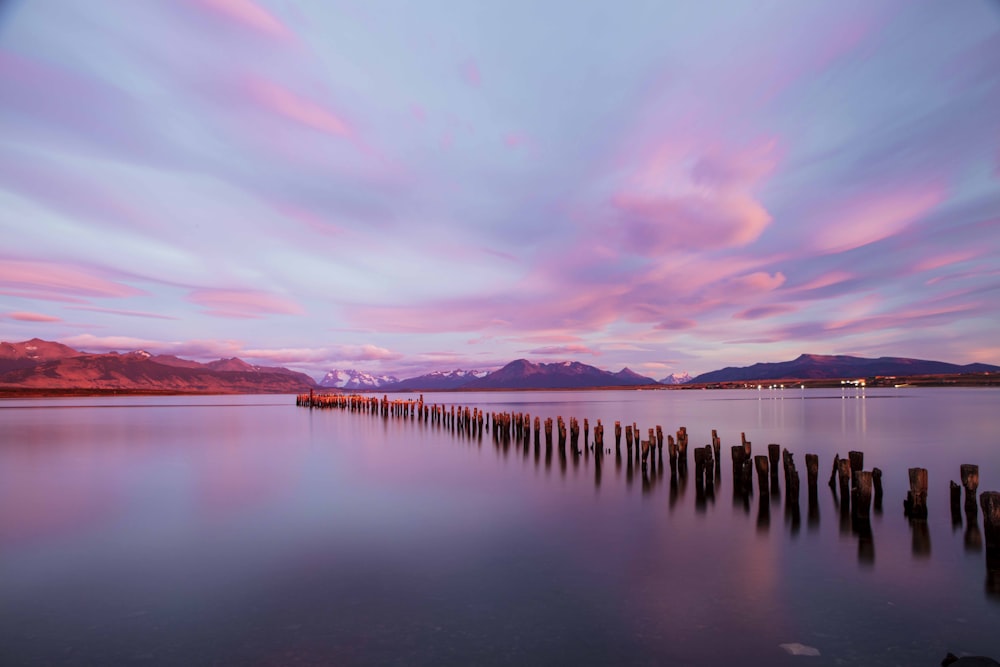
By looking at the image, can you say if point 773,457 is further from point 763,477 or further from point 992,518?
point 992,518

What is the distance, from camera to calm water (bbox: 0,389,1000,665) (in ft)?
22.5

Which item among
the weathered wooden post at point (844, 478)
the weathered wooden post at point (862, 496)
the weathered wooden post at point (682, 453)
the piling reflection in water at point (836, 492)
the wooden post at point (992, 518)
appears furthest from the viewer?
the weathered wooden post at point (682, 453)

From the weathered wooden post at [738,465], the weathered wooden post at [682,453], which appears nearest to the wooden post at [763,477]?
the weathered wooden post at [738,465]

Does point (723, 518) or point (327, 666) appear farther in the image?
point (723, 518)

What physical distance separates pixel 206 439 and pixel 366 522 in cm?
2722

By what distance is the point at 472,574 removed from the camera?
9602mm

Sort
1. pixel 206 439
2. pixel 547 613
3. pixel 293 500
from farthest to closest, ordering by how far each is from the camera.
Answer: pixel 206 439
pixel 293 500
pixel 547 613

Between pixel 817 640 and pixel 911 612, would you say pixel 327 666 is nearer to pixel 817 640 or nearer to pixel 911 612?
pixel 817 640

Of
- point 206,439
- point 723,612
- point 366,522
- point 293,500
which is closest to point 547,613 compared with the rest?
point 723,612

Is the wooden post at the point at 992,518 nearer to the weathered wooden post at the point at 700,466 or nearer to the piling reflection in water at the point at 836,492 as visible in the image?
the piling reflection in water at the point at 836,492

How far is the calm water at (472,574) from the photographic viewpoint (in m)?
6.86

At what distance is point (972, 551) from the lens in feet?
35.0

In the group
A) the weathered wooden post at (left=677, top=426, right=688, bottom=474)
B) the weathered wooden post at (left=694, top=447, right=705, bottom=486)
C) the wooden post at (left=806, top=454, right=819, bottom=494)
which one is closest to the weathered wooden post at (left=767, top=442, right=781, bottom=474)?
the wooden post at (left=806, top=454, right=819, bottom=494)

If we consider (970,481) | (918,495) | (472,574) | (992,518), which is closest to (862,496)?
(918,495)
